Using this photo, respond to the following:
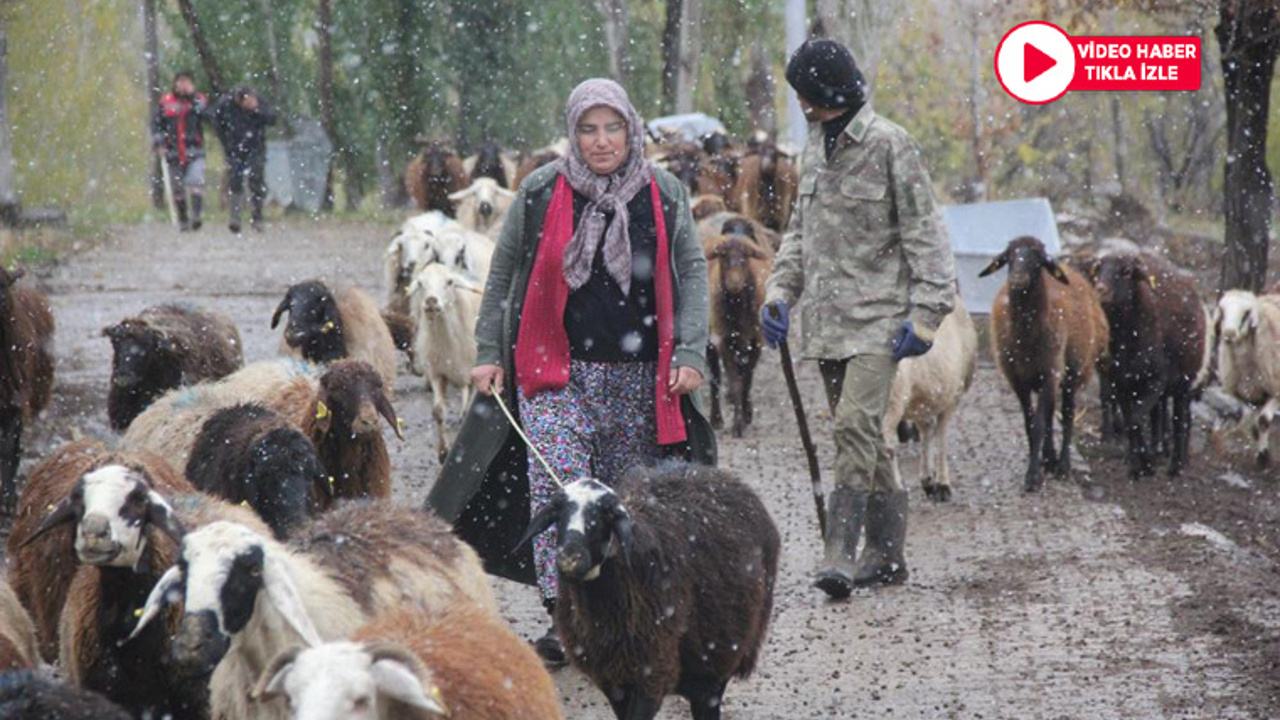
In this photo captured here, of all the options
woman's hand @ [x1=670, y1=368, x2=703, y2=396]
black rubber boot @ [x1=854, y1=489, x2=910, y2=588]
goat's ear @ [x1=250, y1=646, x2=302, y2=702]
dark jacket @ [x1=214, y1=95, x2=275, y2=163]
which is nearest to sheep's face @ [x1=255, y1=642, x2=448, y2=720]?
goat's ear @ [x1=250, y1=646, x2=302, y2=702]

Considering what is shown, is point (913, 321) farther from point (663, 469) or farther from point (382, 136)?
point (382, 136)

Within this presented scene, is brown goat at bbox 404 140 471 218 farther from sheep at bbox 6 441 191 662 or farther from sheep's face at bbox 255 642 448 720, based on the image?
sheep's face at bbox 255 642 448 720

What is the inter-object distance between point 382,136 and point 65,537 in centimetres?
3020

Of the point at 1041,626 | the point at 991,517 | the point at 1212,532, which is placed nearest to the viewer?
the point at 1041,626

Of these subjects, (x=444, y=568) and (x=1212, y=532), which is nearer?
(x=444, y=568)

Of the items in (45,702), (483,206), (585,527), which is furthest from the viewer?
(483,206)

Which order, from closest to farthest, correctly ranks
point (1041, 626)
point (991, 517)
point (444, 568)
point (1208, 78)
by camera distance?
point (444, 568)
point (1041, 626)
point (991, 517)
point (1208, 78)

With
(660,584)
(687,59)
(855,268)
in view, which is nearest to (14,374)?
(855,268)

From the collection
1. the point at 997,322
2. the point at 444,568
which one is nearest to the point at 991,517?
the point at 997,322

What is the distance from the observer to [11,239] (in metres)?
23.0

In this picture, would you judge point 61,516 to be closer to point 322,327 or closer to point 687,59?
point 322,327

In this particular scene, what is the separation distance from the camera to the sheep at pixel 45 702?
15.0 feet

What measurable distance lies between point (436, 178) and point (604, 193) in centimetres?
1551

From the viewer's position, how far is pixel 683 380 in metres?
6.71
